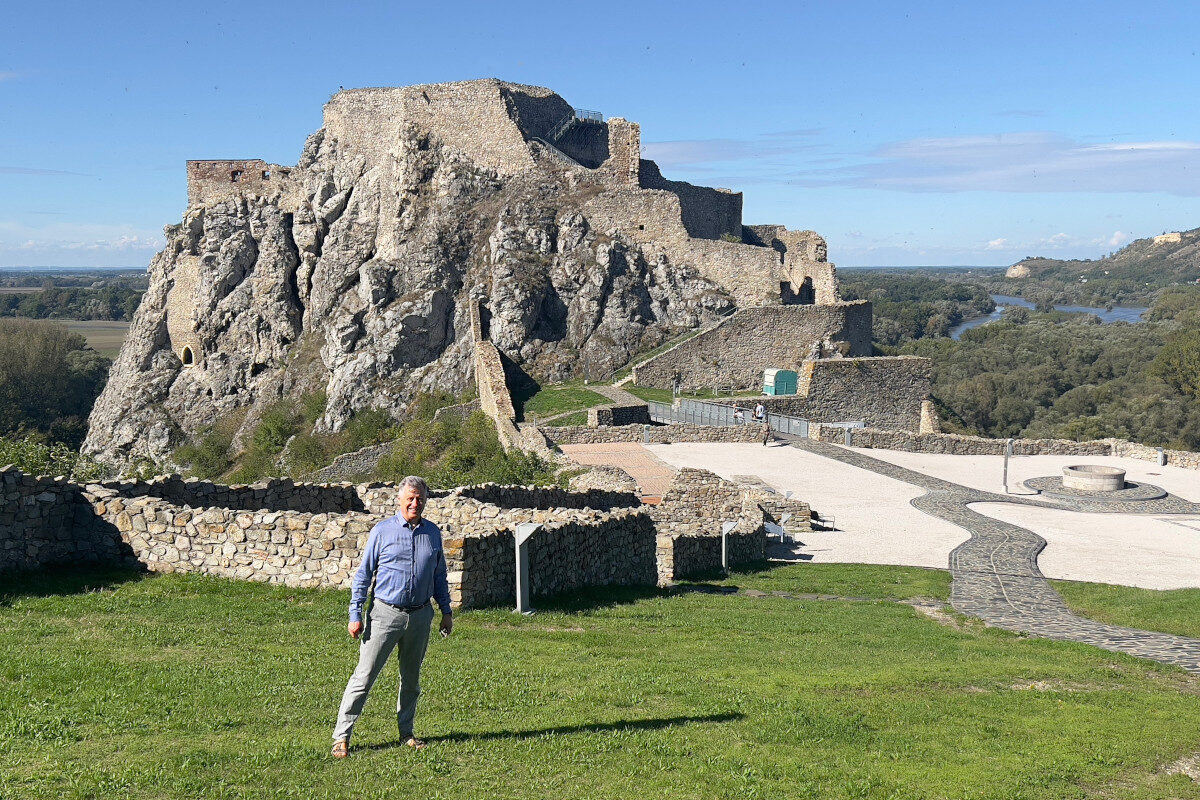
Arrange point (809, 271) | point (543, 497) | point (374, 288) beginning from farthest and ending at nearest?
point (809, 271) → point (374, 288) → point (543, 497)

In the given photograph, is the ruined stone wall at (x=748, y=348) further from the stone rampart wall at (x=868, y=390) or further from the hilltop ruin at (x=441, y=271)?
the stone rampart wall at (x=868, y=390)

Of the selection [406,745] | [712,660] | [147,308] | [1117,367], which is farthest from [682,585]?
[1117,367]

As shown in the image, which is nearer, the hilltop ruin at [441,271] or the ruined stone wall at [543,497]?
the ruined stone wall at [543,497]

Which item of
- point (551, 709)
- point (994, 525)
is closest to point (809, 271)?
point (994, 525)

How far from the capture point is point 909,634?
12.4 metres

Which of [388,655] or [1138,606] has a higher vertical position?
[388,655]

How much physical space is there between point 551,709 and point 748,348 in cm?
3314

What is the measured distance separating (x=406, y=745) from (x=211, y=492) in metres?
8.10

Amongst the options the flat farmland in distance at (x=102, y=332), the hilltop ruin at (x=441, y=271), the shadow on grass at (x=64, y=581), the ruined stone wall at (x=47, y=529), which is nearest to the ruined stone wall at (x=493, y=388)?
the hilltop ruin at (x=441, y=271)

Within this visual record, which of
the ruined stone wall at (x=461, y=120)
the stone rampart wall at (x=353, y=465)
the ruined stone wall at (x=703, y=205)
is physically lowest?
the stone rampart wall at (x=353, y=465)

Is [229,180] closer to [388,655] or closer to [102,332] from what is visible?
[388,655]

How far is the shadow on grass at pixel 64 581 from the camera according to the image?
10516mm

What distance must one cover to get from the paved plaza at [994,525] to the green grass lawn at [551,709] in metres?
3.72

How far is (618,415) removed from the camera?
1361 inches
